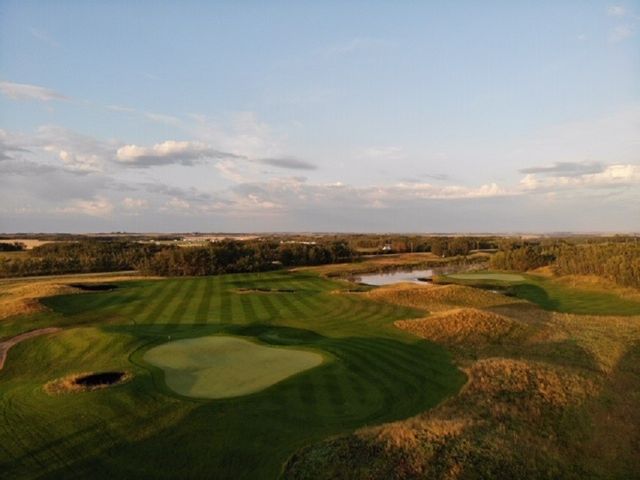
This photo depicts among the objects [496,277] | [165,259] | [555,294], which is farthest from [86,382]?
[496,277]

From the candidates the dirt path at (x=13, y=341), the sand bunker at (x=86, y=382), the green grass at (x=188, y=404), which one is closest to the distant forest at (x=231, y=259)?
the green grass at (x=188, y=404)

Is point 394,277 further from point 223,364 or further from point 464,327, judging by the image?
point 223,364

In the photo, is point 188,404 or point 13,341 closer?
point 188,404

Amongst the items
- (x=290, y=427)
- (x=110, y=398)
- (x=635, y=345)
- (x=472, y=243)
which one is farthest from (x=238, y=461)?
(x=472, y=243)

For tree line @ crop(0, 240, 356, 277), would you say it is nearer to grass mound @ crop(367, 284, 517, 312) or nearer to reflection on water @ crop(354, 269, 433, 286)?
reflection on water @ crop(354, 269, 433, 286)

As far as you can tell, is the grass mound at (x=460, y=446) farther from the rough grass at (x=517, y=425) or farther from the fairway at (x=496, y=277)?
the fairway at (x=496, y=277)

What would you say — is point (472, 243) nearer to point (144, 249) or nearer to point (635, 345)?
point (144, 249)

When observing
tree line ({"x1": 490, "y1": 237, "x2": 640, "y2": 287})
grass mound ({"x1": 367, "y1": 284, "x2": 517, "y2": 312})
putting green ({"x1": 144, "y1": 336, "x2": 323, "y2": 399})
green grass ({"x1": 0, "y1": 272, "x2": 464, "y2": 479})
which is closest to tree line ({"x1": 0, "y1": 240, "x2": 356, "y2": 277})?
grass mound ({"x1": 367, "y1": 284, "x2": 517, "y2": 312})
